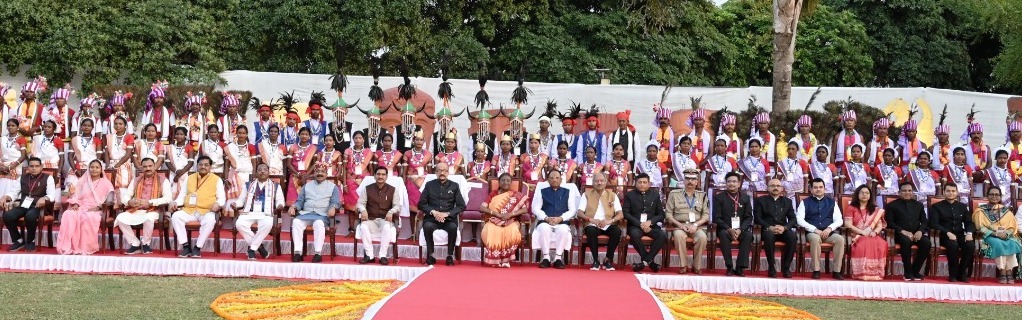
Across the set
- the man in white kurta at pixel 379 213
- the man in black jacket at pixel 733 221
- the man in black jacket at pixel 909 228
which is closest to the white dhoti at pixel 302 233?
the man in white kurta at pixel 379 213

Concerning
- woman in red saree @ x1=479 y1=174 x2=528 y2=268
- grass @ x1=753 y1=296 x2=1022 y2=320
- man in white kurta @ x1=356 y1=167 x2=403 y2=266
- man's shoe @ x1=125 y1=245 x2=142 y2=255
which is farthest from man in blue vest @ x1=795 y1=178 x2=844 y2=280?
man's shoe @ x1=125 y1=245 x2=142 y2=255

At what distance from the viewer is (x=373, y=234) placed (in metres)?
10.8

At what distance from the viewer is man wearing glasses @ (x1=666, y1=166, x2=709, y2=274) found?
10.7 metres

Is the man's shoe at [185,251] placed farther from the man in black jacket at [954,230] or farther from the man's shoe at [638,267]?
the man in black jacket at [954,230]

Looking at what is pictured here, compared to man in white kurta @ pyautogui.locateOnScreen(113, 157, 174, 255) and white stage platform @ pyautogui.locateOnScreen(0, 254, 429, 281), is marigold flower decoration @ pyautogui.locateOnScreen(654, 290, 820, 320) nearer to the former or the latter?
white stage platform @ pyautogui.locateOnScreen(0, 254, 429, 281)

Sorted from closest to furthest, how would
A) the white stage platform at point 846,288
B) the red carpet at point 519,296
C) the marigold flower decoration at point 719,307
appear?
1. the red carpet at point 519,296
2. the marigold flower decoration at point 719,307
3. the white stage platform at point 846,288

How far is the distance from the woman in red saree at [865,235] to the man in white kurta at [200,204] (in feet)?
20.0

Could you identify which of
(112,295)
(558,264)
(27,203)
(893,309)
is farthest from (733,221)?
(27,203)

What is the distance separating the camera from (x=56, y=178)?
11539 millimetres

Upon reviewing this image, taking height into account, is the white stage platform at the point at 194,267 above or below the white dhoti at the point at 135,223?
below

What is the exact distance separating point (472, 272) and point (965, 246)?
4.71 meters

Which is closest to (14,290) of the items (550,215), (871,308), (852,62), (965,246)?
(550,215)

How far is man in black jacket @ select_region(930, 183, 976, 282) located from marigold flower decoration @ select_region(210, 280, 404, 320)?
527 cm

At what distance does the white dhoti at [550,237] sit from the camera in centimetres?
1080
